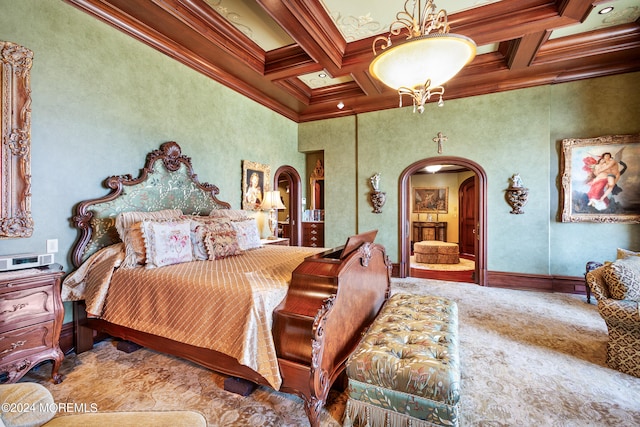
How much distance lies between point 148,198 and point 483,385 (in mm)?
3868

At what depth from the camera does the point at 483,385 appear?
85.0 inches

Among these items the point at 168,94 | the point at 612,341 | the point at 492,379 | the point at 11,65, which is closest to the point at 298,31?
the point at 168,94

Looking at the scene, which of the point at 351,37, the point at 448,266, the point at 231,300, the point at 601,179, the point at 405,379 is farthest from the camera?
the point at 448,266

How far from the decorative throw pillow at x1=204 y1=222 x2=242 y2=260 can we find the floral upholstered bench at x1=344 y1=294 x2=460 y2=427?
187 centimetres

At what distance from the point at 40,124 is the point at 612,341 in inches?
212

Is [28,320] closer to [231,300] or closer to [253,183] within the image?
[231,300]

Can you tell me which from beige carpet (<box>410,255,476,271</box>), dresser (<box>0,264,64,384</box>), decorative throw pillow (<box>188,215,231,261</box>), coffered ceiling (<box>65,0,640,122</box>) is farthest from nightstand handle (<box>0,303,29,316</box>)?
beige carpet (<box>410,255,476,271</box>)

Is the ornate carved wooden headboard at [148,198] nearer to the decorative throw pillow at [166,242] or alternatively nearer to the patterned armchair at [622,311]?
the decorative throw pillow at [166,242]

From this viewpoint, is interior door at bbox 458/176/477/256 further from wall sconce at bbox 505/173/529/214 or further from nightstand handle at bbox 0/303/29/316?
nightstand handle at bbox 0/303/29/316

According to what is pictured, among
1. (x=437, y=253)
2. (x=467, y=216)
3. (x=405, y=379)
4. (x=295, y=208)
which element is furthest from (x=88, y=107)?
(x=467, y=216)

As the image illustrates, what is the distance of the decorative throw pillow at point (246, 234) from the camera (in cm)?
358

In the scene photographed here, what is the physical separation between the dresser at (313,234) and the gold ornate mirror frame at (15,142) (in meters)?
4.81

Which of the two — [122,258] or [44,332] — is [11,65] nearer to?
[122,258]

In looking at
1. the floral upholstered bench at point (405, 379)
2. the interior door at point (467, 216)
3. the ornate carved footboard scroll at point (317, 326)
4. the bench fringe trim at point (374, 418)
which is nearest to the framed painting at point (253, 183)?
the ornate carved footboard scroll at point (317, 326)
